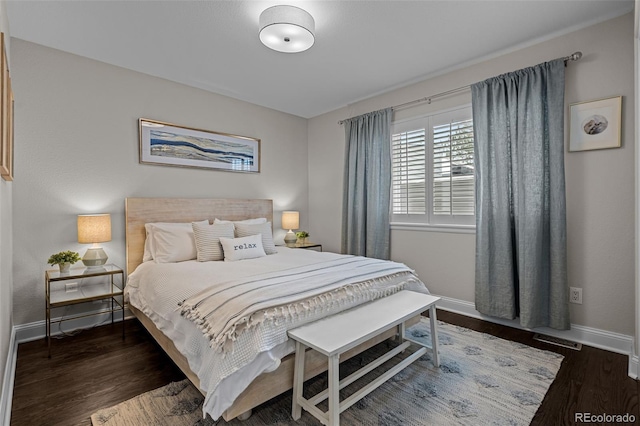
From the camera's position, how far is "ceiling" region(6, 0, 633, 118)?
2301 millimetres

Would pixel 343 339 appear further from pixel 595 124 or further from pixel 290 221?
pixel 290 221

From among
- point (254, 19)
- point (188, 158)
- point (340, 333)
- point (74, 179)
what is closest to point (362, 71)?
point (254, 19)

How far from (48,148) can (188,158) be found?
4.10ft

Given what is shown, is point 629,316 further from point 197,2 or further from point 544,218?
point 197,2

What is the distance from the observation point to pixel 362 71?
11.1 ft

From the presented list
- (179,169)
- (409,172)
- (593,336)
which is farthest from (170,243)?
(593,336)

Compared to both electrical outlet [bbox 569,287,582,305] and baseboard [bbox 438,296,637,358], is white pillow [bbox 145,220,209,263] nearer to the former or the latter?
baseboard [bbox 438,296,637,358]

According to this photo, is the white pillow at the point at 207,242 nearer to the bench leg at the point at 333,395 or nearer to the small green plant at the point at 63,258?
the small green plant at the point at 63,258

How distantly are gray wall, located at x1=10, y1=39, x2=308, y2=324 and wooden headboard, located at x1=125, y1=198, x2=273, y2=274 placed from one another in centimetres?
12

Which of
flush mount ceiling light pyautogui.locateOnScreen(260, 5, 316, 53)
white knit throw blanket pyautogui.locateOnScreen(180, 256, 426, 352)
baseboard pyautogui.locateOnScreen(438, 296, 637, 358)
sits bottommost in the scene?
baseboard pyautogui.locateOnScreen(438, 296, 637, 358)

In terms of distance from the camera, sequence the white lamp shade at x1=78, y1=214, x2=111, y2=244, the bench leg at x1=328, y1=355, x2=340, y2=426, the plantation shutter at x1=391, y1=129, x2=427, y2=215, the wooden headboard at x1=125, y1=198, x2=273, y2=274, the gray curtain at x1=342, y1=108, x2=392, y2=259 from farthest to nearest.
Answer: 1. the gray curtain at x1=342, y1=108, x2=392, y2=259
2. the plantation shutter at x1=391, y1=129, x2=427, y2=215
3. the wooden headboard at x1=125, y1=198, x2=273, y2=274
4. the white lamp shade at x1=78, y1=214, x2=111, y2=244
5. the bench leg at x1=328, y1=355, x2=340, y2=426

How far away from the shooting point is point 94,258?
9.37ft

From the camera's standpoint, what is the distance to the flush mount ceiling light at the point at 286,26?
220 centimetres

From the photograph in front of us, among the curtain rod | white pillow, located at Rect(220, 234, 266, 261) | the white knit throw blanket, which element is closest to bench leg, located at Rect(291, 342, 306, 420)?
the white knit throw blanket
